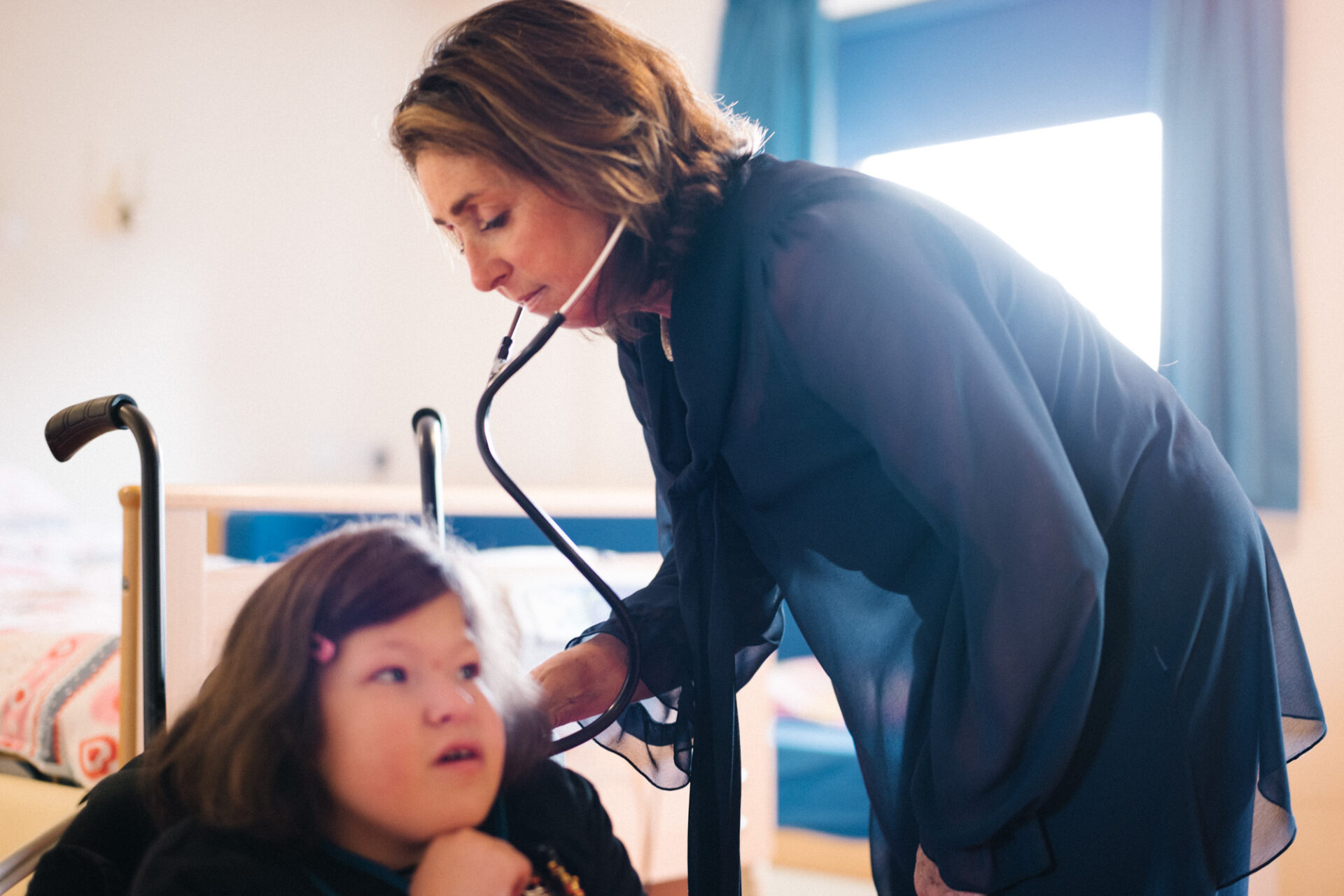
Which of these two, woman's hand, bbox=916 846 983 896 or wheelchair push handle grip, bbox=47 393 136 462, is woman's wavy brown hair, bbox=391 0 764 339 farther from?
woman's hand, bbox=916 846 983 896

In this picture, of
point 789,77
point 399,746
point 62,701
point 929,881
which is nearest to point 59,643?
point 62,701

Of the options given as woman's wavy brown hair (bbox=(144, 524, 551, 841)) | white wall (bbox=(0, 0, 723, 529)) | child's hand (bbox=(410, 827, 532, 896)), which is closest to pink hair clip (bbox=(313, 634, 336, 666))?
woman's wavy brown hair (bbox=(144, 524, 551, 841))

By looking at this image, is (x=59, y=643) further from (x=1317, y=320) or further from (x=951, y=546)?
(x=1317, y=320)

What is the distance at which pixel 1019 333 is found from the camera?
0.61 metres

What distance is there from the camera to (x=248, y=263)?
225 centimetres

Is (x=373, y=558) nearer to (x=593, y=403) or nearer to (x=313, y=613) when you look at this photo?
(x=313, y=613)

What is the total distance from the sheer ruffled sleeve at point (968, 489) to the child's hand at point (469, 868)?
10.7 inches

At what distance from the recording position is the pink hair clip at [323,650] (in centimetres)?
44

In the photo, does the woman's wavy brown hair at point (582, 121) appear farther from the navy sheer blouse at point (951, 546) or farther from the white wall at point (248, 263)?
the white wall at point (248, 263)

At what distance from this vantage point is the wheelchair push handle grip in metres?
0.70

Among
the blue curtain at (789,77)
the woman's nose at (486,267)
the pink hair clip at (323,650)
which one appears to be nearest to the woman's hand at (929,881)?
the pink hair clip at (323,650)

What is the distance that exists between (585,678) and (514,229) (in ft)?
1.15

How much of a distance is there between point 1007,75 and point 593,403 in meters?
1.41

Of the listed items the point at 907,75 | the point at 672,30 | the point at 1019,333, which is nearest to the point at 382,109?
the point at 672,30
